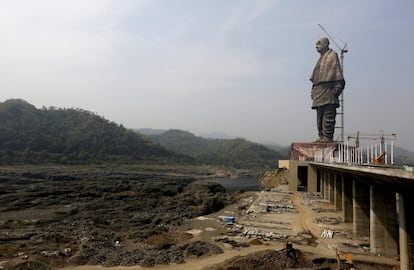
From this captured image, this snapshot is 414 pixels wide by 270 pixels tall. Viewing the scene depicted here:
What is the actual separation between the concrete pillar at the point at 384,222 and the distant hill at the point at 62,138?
118 m

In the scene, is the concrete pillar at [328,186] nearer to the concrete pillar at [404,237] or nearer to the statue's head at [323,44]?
the concrete pillar at [404,237]

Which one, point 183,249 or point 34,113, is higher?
point 34,113

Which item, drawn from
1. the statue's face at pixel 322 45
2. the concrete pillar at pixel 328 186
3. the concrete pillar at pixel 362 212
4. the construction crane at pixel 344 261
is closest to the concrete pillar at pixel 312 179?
the concrete pillar at pixel 328 186

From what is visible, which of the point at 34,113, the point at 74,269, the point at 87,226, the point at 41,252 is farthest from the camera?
the point at 34,113

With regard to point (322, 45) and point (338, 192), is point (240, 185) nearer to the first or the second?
point (322, 45)

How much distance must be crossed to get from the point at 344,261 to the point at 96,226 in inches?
1054

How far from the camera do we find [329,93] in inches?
2832

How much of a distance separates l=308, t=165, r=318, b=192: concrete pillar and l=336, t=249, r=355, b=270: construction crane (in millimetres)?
40653

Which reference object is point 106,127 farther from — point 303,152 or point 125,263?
point 125,263

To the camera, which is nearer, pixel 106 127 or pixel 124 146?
pixel 124 146

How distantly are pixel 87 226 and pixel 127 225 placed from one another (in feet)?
15.0

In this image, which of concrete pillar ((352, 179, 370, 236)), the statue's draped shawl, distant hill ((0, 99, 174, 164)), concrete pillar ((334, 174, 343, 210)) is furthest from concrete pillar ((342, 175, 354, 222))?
distant hill ((0, 99, 174, 164))

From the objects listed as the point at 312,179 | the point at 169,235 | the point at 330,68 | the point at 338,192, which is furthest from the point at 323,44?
the point at 169,235

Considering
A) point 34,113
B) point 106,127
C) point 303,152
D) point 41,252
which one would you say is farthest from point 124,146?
point 41,252
